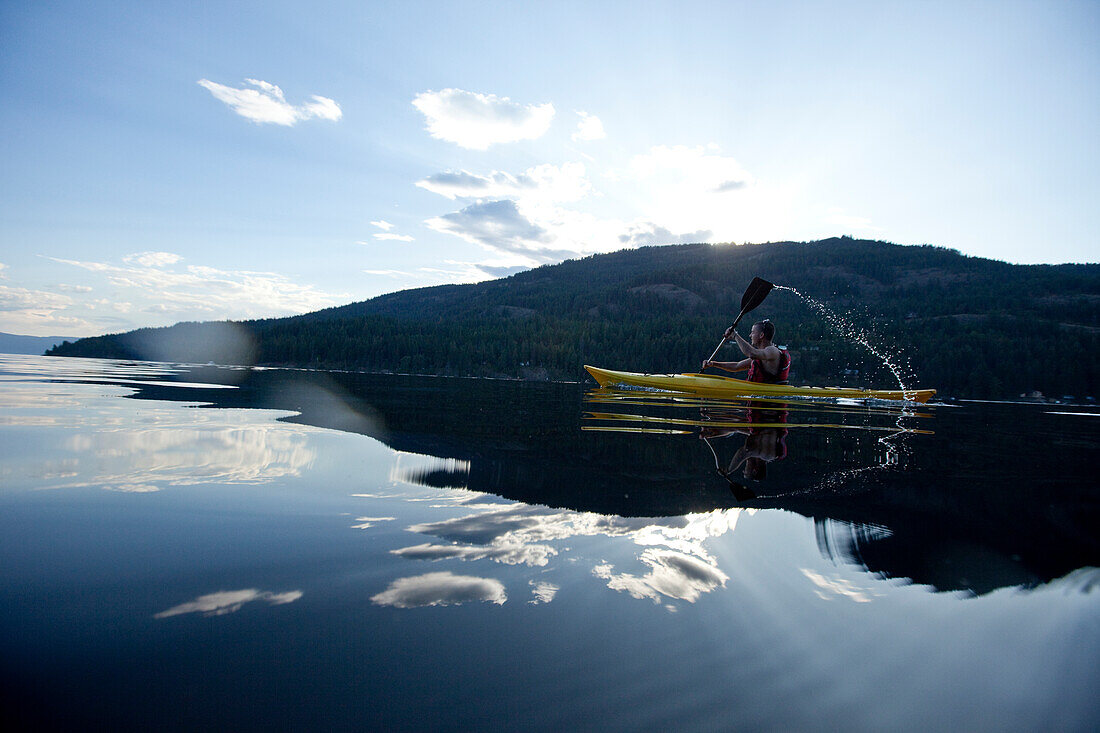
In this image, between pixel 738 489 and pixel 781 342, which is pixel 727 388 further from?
pixel 781 342

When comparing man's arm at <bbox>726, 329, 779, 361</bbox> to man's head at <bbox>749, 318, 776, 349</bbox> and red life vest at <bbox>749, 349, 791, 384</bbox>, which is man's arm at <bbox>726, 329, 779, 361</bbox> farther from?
red life vest at <bbox>749, 349, 791, 384</bbox>

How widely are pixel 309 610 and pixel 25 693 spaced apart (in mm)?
1144

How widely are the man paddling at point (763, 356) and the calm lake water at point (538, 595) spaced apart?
29.3 feet

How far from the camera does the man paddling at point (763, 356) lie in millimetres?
16078

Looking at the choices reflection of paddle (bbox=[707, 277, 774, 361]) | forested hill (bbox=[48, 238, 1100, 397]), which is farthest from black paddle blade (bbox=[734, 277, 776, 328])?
forested hill (bbox=[48, 238, 1100, 397])

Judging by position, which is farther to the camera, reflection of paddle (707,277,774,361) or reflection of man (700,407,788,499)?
reflection of paddle (707,277,774,361)

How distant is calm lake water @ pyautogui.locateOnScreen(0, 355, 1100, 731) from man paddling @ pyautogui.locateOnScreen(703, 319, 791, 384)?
892 cm

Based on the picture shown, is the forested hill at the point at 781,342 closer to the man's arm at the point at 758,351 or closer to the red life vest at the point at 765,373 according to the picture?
the red life vest at the point at 765,373

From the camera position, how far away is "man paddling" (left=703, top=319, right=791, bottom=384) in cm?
1608

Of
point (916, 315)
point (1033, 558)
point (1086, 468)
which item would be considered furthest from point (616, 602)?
point (916, 315)

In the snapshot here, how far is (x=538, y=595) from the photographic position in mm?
3285

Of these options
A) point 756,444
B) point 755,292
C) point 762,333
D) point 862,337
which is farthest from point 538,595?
point 862,337

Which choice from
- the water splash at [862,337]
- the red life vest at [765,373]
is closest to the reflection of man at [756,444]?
the red life vest at [765,373]

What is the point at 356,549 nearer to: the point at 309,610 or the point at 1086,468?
the point at 309,610
